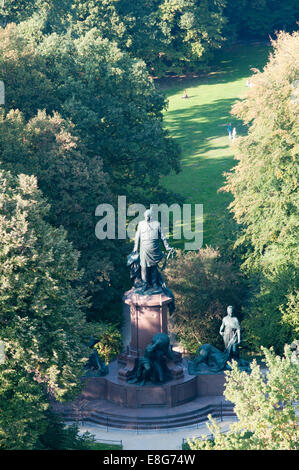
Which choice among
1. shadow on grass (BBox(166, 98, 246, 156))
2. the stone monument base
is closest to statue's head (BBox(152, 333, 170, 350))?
the stone monument base

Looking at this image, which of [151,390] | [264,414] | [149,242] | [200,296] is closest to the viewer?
[264,414]

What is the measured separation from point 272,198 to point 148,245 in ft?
28.2

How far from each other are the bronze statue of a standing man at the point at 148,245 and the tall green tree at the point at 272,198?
6.48 meters

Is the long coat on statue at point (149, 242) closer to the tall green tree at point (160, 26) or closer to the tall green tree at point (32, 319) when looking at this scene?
the tall green tree at point (32, 319)

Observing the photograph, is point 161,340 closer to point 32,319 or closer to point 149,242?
point 149,242

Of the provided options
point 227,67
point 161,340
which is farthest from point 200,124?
point 161,340

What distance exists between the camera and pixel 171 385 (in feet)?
107

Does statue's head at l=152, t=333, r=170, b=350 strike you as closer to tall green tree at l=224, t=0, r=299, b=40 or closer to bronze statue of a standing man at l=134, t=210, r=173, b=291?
bronze statue of a standing man at l=134, t=210, r=173, b=291

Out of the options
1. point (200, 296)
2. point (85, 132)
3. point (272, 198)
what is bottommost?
point (200, 296)

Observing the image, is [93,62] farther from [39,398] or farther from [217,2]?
[217,2]

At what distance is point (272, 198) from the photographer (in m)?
38.6

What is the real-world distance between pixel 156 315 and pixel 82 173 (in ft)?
30.5

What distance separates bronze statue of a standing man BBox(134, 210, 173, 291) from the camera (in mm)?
32438
